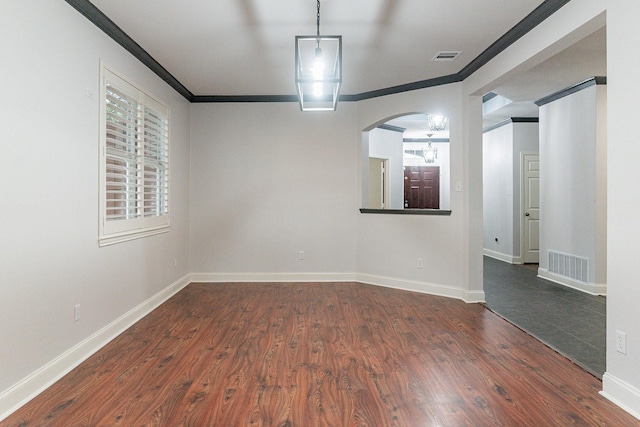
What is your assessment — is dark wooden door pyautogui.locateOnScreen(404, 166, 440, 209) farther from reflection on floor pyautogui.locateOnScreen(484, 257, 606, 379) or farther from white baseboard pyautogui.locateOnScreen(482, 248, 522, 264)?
reflection on floor pyautogui.locateOnScreen(484, 257, 606, 379)

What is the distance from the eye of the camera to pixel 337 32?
319cm

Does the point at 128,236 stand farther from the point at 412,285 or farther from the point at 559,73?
the point at 559,73

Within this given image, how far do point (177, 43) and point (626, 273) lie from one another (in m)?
3.99

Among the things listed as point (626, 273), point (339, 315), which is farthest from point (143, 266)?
point (626, 273)

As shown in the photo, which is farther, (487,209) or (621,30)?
(487,209)

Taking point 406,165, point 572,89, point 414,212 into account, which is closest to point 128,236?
point 414,212

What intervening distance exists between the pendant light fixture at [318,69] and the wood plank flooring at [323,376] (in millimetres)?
2049

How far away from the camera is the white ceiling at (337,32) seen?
2.77 m

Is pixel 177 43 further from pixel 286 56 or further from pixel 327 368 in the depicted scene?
pixel 327 368

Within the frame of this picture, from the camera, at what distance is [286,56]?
12.2 ft

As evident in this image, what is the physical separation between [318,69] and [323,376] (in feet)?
7.19

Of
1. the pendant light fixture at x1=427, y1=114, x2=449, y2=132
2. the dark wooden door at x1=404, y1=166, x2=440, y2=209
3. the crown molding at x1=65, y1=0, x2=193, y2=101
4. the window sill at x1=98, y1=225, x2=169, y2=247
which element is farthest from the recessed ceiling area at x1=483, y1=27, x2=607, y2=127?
the window sill at x1=98, y1=225, x2=169, y2=247

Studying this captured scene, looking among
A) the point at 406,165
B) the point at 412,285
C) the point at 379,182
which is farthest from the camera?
the point at 406,165

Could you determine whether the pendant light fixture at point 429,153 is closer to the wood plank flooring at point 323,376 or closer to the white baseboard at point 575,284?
the white baseboard at point 575,284
